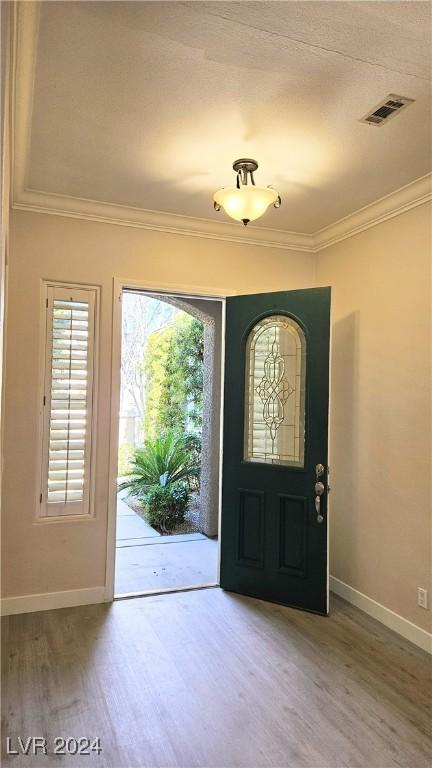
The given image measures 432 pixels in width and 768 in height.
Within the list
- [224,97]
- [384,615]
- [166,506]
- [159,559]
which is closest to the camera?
[224,97]

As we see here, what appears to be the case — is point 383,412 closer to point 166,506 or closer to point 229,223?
point 229,223

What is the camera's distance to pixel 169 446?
622 centimetres

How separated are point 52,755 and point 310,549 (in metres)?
1.95

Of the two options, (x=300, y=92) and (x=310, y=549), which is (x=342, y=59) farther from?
Answer: (x=310, y=549)

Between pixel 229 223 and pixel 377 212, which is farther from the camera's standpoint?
pixel 229 223

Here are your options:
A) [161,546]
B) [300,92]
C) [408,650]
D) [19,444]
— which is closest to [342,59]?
[300,92]

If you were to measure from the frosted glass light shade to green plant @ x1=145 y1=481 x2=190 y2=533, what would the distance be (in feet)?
12.9

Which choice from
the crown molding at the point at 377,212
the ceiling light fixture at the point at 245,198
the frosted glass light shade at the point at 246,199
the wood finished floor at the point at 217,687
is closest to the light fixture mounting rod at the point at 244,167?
the ceiling light fixture at the point at 245,198

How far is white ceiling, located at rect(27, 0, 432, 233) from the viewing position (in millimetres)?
1730

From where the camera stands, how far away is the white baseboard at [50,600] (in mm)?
3234

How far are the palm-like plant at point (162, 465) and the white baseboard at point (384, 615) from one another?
276cm

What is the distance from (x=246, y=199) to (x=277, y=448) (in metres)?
1.77

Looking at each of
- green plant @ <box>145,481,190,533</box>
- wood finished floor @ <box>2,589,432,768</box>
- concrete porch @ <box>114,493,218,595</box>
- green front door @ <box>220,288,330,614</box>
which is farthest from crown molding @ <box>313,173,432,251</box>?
green plant @ <box>145,481,190,533</box>

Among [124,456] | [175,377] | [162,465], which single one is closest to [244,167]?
[162,465]
